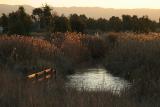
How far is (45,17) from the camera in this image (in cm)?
5600

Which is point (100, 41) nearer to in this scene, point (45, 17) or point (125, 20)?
point (45, 17)

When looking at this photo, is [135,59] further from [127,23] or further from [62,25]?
[127,23]

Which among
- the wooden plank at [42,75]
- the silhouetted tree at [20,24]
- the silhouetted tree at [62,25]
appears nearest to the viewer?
the wooden plank at [42,75]

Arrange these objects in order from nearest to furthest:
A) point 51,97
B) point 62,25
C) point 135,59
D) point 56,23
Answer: point 51,97 < point 135,59 < point 62,25 < point 56,23

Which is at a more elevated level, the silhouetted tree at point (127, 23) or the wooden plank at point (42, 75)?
the wooden plank at point (42, 75)

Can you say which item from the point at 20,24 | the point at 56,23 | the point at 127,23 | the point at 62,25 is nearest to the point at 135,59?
the point at 20,24

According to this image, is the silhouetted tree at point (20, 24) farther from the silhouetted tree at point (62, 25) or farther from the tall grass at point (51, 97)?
the tall grass at point (51, 97)

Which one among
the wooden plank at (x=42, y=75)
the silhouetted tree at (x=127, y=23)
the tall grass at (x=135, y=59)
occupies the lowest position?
the silhouetted tree at (x=127, y=23)

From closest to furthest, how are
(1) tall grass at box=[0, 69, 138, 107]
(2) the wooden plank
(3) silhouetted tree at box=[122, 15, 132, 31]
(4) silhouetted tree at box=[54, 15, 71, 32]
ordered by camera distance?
(1) tall grass at box=[0, 69, 138, 107] < (2) the wooden plank < (4) silhouetted tree at box=[54, 15, 71, 32] < (3) silhouetted tree at box=[122, 15, 132, 31]

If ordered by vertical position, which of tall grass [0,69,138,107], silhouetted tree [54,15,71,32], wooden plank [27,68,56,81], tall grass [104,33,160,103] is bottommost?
silhouetted tree [54,15,71,32]

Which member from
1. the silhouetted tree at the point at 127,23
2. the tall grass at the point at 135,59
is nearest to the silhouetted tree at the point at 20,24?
the silhouetted tree at the point at 127,23

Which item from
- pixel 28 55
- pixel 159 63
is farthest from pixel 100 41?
pixel 159 63

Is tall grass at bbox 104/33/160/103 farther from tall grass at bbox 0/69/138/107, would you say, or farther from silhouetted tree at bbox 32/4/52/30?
silhouetted tree at bbox 32/4/52/30

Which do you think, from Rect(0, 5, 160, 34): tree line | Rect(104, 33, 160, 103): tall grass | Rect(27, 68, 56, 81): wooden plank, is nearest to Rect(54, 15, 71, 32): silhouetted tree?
Rect(0, 5, 160, 34): tree line
